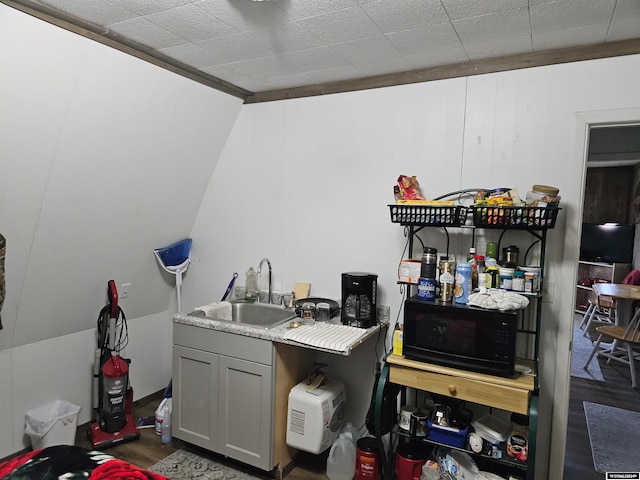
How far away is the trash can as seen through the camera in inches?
99.0

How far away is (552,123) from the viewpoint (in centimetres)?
225

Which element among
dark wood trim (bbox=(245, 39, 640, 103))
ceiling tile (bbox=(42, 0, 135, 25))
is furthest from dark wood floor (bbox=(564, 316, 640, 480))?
ceiling tile (bbox=(42, 0, 135, 25))

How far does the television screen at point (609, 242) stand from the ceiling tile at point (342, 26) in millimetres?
5343

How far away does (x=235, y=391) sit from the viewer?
246 cm

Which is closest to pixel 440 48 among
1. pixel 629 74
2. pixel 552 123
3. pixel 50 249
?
pixel 552 123

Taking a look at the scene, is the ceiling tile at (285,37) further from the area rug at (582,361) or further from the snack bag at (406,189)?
the area rug at (582,361)

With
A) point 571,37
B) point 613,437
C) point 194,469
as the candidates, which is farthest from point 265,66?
point 613,437

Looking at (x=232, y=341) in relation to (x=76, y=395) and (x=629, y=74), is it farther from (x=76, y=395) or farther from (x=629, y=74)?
(x=629, y=74)

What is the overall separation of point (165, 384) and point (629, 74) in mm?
3770

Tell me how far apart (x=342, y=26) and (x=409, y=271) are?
1.27 m

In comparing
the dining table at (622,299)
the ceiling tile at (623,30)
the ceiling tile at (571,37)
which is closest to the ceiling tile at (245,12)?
the ceiling tile at (571,37)

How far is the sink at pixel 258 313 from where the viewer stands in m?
2.91

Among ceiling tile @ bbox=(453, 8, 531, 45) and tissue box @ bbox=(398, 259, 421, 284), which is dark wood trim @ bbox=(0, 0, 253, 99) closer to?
ceiling tile @ bbox=(453, 8, 531, 45)

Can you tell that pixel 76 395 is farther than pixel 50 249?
Yes
